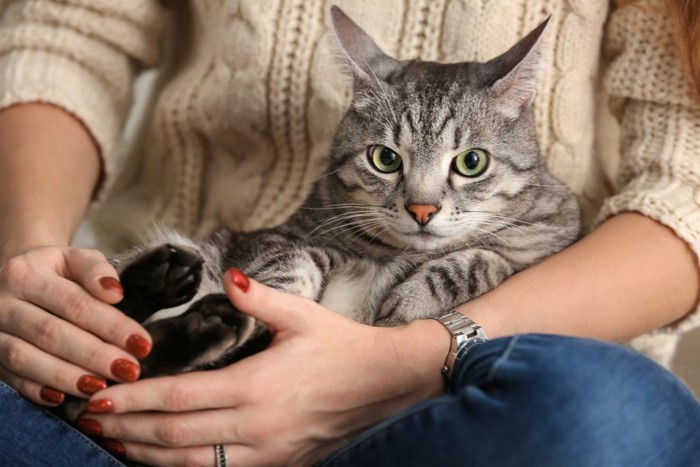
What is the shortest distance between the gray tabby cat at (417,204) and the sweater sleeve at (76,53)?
0.43m

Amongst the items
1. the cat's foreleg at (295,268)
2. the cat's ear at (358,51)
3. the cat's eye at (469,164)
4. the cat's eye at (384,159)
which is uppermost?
the cat's ear at (358,51)

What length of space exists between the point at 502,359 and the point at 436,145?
37cm

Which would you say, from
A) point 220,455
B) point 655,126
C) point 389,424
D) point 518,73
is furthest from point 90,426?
point 655,126

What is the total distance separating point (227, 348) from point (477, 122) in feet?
1.55

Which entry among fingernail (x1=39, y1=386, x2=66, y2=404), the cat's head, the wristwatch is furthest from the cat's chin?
fingernail (x1=39, y1=386, x2=66, y2=404)

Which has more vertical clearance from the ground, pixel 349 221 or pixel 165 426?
pixel 349 221

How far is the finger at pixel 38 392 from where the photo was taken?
0.93 meters

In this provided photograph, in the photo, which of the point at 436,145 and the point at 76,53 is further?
the point at 76,53

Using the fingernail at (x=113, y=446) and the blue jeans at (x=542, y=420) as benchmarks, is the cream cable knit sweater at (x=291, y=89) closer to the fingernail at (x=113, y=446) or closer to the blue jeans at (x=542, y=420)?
the blue jeans at (x=542, y=420)

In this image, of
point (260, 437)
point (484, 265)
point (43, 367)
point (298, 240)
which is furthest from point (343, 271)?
point (43, 367)

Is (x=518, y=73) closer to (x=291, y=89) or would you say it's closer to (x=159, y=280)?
(x=291, y=89)

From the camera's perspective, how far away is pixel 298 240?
48.5 inches

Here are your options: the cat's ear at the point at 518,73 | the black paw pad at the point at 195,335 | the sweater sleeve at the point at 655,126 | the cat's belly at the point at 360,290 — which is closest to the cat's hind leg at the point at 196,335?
the black paw pad at the point at 195,335

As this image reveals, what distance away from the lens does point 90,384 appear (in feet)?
3.03
